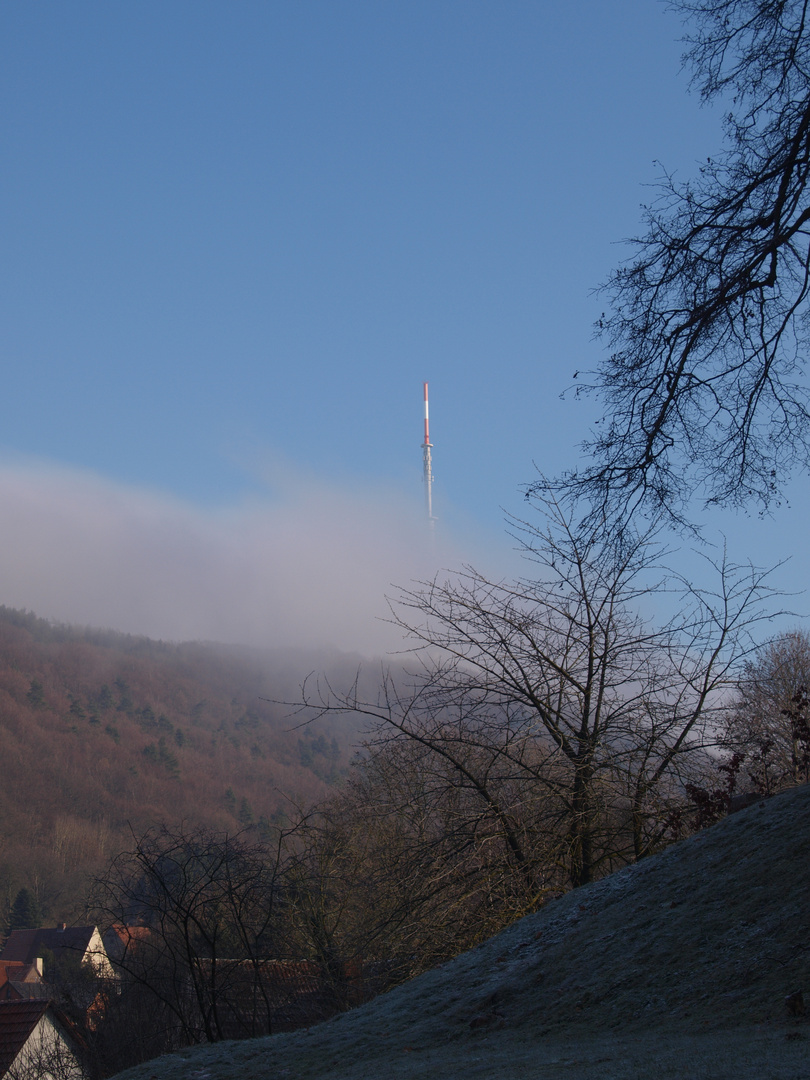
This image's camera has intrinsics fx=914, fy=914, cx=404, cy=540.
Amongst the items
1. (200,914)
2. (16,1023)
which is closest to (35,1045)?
(16,1023)

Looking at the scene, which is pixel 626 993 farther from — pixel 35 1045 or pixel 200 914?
pixel 35 1045

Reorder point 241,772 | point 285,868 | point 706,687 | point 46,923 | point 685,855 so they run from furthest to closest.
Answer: point 241,772, point 46,923, point 706,687, point 285,868, point 685,855

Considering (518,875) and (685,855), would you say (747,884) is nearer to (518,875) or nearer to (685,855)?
(685,855)

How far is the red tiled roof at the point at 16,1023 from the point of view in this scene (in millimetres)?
21391

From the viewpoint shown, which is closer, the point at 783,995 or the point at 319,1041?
the point at 783,995

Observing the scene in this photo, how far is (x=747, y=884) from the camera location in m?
5.22

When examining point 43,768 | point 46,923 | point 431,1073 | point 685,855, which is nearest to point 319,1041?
point 431,1073

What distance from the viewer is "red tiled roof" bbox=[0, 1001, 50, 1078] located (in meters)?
21.4

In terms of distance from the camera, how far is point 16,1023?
22484 millimetres

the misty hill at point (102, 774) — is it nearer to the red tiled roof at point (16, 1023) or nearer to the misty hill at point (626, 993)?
the red tiled roof at point (16, 1023)

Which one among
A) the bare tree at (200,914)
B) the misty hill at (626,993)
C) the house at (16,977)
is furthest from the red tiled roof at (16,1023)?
the misty hill at (626,993)

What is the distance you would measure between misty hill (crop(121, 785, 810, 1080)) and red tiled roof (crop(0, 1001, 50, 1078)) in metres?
19.0

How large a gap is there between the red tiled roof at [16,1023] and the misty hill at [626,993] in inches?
750

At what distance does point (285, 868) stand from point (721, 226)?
6.83m
